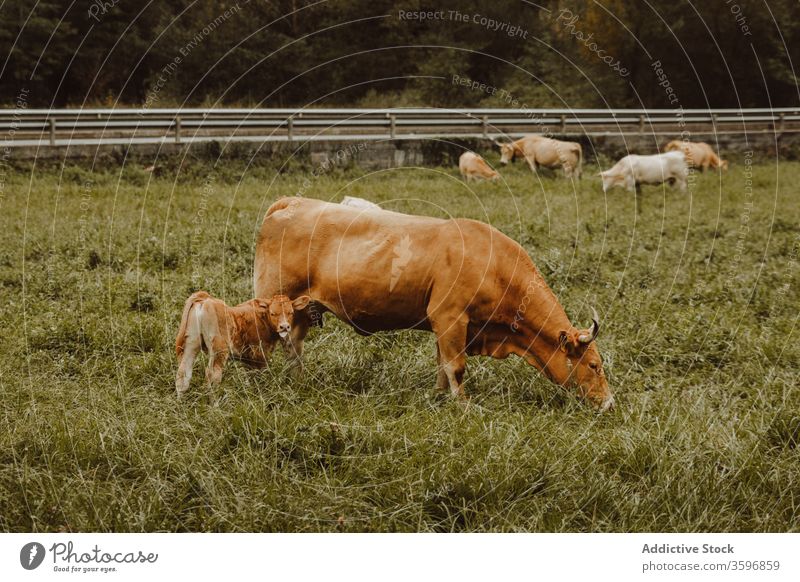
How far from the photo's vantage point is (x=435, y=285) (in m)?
6.96

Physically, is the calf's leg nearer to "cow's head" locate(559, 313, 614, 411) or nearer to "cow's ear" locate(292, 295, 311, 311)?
"cow's ear" locate(292, 295, 311, 311)

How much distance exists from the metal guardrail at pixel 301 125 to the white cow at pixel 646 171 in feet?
4.21

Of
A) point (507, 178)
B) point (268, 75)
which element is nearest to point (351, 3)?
point (507, 178)

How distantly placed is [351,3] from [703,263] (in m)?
12.1

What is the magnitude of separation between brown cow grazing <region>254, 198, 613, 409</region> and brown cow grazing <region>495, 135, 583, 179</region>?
54.2 feet

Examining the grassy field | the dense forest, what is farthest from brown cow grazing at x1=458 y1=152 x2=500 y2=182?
the grassy field

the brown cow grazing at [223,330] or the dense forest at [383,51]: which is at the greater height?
the dense forest at [383,51]

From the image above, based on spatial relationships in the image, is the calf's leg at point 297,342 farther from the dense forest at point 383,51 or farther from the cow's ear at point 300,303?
the dense forest at point 383,51

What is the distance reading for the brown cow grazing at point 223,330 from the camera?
646 cm

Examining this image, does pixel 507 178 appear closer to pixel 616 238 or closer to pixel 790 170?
pixel 616 238
